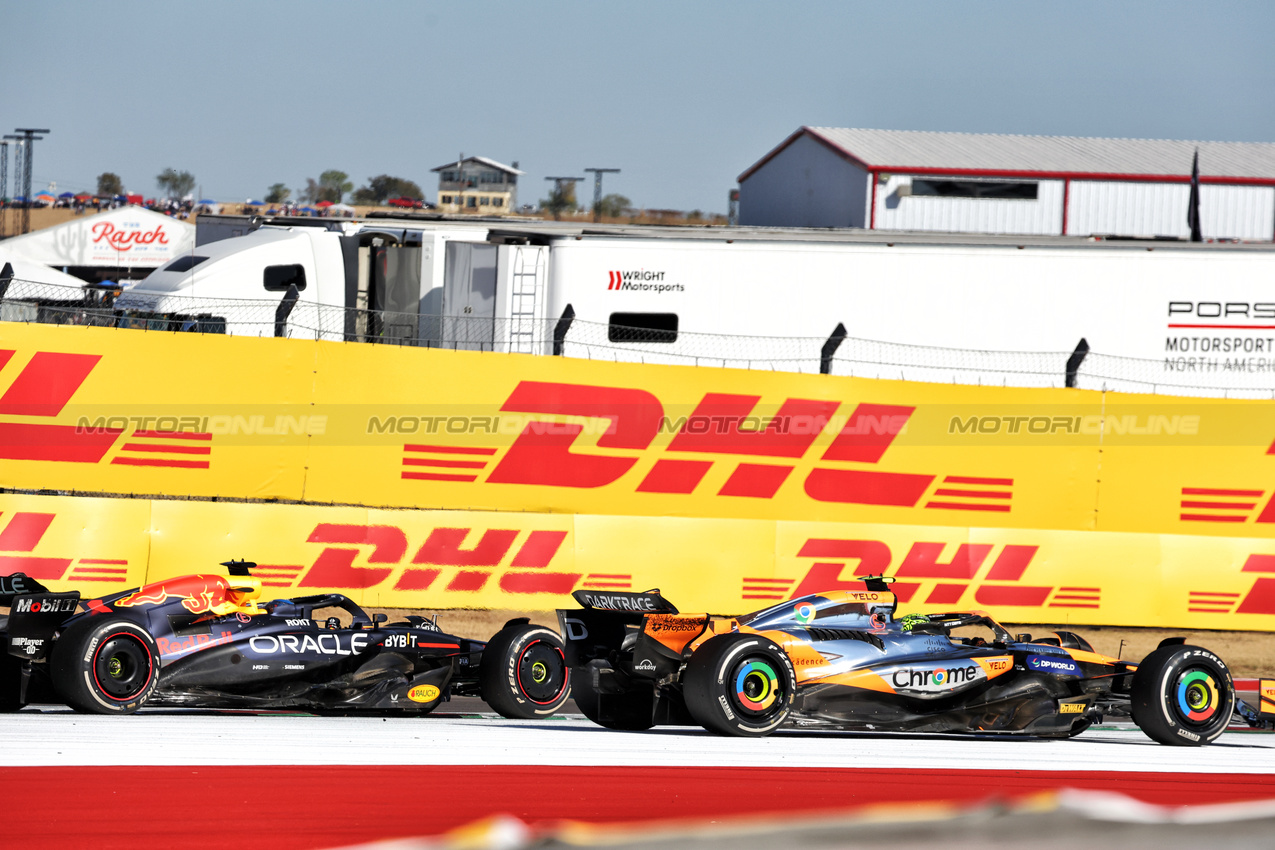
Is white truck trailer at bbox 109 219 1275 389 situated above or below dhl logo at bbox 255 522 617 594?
above

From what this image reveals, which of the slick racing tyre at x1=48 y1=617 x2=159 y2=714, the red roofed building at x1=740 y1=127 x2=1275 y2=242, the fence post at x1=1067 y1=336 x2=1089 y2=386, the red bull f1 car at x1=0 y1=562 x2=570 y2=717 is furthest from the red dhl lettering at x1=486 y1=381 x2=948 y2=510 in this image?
the red roofed building at x1=740 y1=127 x2=1275 y2=242

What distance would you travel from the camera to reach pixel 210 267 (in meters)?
16.7

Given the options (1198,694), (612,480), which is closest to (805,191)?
(612,480)

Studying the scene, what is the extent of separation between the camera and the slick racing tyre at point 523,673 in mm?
8844

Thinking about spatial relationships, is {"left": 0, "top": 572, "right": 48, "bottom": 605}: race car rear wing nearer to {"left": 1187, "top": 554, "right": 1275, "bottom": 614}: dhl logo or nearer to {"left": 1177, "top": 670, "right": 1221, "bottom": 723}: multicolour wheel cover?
{"left": 1177, "top": 670, "right": 1221, "bottom": 723}: multicolour wheel cover

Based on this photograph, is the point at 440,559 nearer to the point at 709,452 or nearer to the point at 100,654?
the point at 709,452

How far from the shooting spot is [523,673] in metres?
8.94

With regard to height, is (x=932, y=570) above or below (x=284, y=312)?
below

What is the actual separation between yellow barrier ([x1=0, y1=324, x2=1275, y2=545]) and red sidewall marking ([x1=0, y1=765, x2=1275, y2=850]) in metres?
6.09

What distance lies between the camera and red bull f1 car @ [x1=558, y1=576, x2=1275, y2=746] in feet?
26.6

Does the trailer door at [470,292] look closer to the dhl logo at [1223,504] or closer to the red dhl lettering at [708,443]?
the red dhl lettering at [708,443]

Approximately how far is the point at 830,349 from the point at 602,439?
2.72m

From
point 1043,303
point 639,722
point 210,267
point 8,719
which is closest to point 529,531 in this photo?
point 639,722

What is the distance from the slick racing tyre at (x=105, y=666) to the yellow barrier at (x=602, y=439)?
4.17 m
